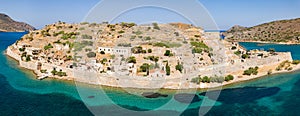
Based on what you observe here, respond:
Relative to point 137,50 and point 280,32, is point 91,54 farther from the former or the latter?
point 280,32

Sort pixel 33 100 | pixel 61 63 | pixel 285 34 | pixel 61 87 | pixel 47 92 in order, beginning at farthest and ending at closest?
pixel 285 34 → pixel 61 63 → pixel 61 87 → pixel 47 92 → pixel 33 100

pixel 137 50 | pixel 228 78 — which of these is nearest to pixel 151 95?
pixel 228 78

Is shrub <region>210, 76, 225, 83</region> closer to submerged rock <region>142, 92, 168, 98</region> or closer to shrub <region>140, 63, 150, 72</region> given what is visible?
submerged rock <region>142, 92, 168, 98</region>

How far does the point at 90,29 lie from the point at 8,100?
1084 inches

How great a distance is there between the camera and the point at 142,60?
28.9 metres

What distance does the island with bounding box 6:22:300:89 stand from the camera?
23.8 meters

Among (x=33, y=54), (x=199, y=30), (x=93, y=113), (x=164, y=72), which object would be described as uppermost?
(x=199, y=30)

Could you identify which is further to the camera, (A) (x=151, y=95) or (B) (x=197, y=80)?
(B) (x=197, y=80)

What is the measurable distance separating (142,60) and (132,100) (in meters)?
9.30

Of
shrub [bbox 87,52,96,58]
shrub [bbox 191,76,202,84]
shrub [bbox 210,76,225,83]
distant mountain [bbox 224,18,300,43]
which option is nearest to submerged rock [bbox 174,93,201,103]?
shrub [bbox 191,76,202,84]

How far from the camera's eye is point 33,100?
20156 mm

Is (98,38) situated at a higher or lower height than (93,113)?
higher

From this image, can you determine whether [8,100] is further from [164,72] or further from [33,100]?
[164,72]

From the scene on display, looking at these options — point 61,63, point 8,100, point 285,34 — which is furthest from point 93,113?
point 285,34
